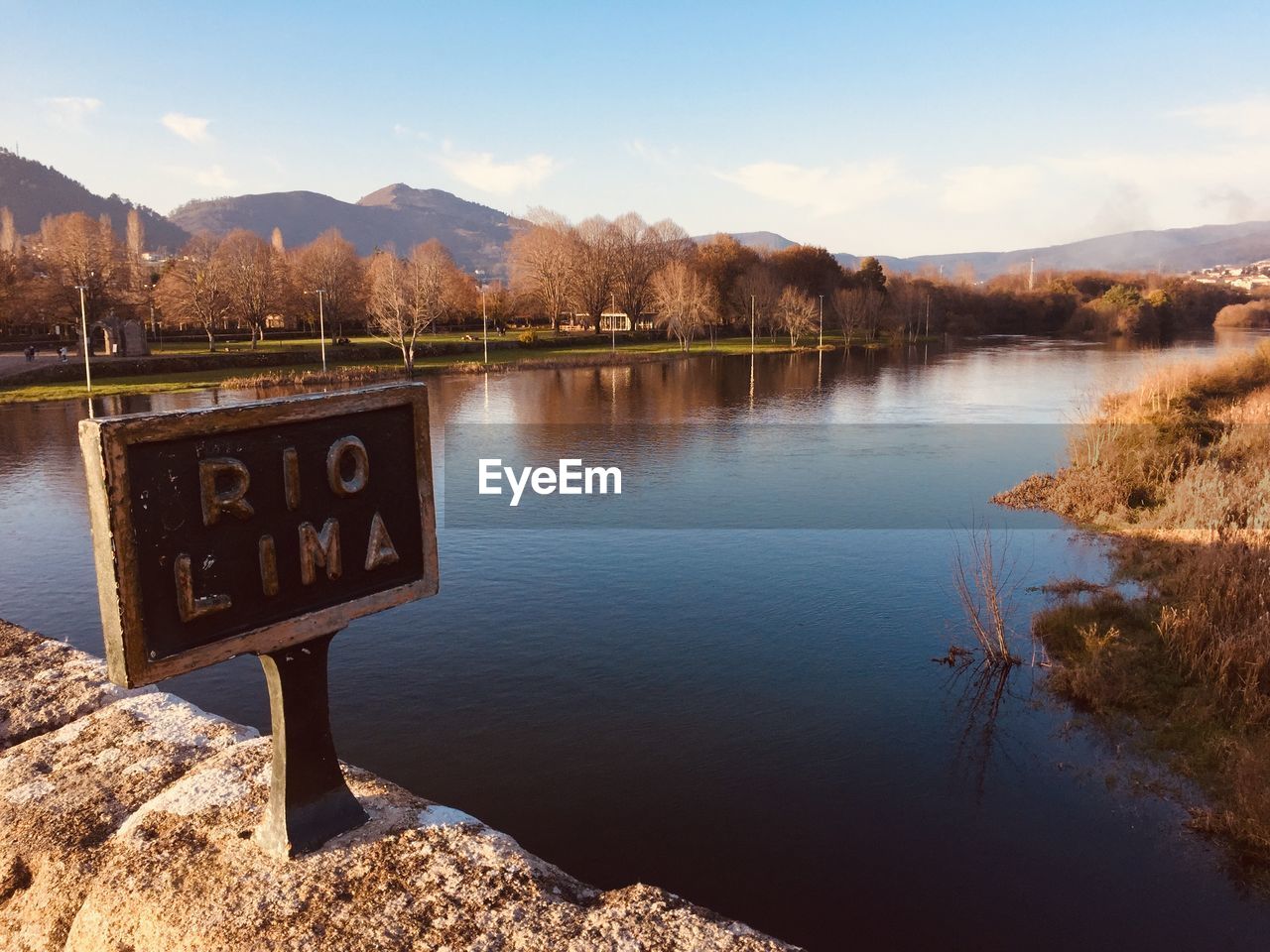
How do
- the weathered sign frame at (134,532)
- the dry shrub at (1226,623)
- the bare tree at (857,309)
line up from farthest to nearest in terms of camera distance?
1. the bare tree at (857,309)
2. the dry shrub at (1226,623)
3. the weathered sign frame at (134,532)

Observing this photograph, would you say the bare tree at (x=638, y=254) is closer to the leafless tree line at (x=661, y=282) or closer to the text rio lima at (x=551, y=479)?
the leafless tree line at (x=661, y=282)

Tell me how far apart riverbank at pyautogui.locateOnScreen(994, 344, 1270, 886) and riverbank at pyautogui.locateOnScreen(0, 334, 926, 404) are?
141ft

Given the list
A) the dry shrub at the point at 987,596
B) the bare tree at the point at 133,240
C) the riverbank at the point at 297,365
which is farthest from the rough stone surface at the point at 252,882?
the bare tree at the point at 133,240

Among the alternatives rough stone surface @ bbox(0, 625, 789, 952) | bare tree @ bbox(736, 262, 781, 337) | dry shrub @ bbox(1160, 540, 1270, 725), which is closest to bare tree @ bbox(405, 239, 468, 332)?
bare tree @ bbox(736, 262, 781, 337)

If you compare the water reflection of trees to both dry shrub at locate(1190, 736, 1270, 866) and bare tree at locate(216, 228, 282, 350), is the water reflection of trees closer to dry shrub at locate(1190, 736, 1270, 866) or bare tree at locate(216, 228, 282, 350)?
dry shrub at locate(1190, 736, 1270, 866)

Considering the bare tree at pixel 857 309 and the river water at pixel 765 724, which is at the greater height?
the bare tree at pixel 857 309

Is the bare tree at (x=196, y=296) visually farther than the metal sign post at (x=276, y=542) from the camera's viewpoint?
Yes

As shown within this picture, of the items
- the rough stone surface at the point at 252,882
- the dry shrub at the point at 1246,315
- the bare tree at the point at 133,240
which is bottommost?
the rough stone surface at the point at 252,882

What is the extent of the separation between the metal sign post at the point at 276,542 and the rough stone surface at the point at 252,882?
44 centimetres

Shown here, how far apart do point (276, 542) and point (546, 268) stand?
9789 centimetres

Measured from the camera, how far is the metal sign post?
4.81m

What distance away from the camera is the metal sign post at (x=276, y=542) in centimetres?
481

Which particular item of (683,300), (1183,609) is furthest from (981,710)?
(683,300)

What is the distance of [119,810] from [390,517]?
320 centimetres
